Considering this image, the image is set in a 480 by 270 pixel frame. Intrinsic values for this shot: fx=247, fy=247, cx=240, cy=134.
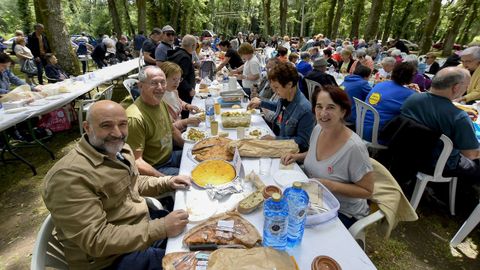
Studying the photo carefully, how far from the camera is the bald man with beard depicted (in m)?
1.24

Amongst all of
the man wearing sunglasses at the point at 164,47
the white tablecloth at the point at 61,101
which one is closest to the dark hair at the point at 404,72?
the man wearing sunglasses at the point at 164,47

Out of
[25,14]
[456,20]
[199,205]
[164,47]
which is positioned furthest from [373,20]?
[25,14]

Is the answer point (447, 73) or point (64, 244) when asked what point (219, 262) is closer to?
point (64, 244)

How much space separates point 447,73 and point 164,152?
2970 mm

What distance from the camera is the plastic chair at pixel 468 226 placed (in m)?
2.41

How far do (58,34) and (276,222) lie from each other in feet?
28.9

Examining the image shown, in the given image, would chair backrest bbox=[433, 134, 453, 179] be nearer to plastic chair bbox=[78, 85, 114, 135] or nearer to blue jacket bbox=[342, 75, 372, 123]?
blue jacket bbox=[342, 75, 372, 123]

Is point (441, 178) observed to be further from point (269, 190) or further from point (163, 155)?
point (163, 155)

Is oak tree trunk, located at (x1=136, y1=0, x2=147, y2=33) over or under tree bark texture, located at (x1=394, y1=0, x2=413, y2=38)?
under

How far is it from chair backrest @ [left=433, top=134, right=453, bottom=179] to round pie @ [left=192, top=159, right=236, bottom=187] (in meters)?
2.20

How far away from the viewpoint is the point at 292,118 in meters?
2.60

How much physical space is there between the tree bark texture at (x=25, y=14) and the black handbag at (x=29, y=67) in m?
23.6

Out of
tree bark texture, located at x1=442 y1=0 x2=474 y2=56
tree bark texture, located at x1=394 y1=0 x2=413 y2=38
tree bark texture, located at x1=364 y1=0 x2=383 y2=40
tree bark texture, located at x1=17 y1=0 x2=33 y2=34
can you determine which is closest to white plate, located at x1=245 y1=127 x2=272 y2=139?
tree bark texture, located at x1=442 y1=0 x2=474 y2=56

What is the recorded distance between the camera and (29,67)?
787 centimetres
